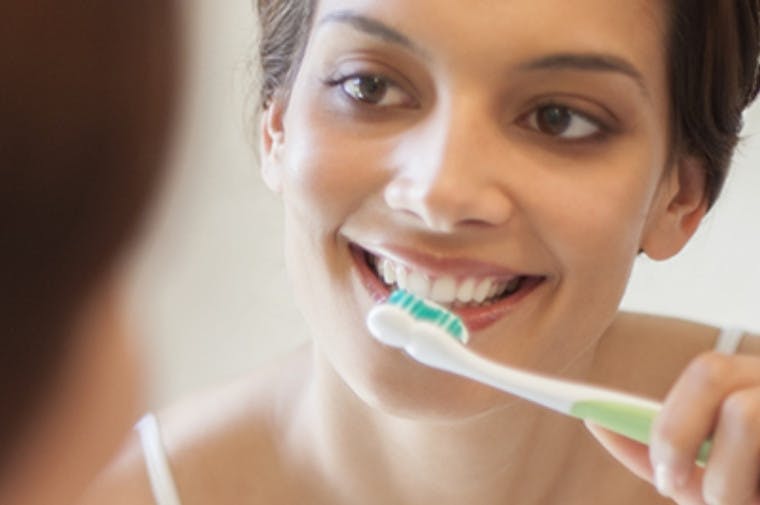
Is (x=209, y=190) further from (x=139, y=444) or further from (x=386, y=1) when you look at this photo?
(x=386, y=1)

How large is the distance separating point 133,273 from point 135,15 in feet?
0.30

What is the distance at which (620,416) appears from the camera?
1.77 ft

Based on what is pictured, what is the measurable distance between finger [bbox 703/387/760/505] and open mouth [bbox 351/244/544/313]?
0.19 m

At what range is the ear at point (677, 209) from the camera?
0.78 m

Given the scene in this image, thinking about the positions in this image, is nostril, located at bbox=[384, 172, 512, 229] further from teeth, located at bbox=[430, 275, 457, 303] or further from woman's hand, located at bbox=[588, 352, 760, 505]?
woman's hand, located at bbox=[588, 352, 760, 505]

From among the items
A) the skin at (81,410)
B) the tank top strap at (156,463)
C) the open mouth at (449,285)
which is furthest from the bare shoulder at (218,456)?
the skin at (81,410)

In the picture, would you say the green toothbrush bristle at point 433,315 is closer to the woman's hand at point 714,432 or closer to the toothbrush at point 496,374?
the toothbrush at point 496,374

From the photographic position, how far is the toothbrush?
541 mm

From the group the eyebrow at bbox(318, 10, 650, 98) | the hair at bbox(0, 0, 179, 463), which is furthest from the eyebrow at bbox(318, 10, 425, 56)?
the hair at bbox(0, 0, 179, 463)

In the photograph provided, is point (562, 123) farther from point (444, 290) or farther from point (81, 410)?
point (81, 410)

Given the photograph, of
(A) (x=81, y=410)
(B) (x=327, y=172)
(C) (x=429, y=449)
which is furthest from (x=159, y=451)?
(A) (x=81, y=410)

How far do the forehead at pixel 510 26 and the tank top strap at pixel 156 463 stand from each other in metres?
0.42

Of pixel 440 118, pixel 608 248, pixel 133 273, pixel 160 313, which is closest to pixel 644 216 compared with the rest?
pixel 608 248

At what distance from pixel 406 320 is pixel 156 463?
39 cm
